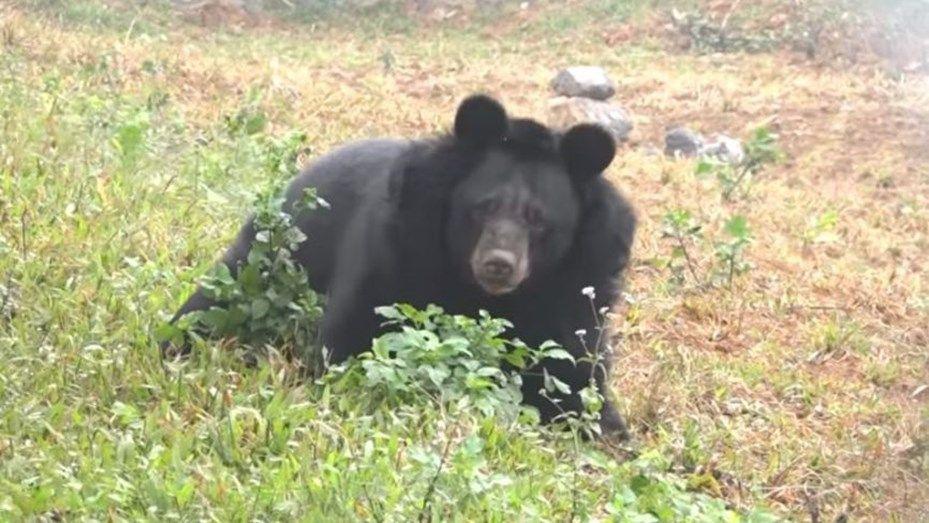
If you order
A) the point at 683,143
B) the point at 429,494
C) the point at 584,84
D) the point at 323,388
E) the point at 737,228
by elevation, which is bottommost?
the point at 683,143

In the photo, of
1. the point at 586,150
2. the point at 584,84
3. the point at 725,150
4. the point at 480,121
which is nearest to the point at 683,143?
the point at 725,150

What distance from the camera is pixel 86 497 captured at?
3309 millimetres

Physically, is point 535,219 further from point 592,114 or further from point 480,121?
point 592,114

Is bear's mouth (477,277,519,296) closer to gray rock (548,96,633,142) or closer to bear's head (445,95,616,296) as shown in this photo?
bear's head (445,95,616,296)

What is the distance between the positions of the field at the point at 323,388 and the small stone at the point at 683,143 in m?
1.15

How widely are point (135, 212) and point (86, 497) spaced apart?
9.77 ft

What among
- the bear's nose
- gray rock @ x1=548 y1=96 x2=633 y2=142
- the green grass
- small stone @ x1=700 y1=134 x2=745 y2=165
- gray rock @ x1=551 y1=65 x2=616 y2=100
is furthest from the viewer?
gray rock @ x1=551 y1=65 x2=616 y2=100

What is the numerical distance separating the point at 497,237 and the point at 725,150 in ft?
35.5

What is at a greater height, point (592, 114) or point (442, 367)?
point (442, 367)

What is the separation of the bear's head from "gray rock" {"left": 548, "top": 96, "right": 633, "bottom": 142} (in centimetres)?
1148

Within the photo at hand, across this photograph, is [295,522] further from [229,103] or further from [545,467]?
[229,103]

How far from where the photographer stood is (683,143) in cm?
1592

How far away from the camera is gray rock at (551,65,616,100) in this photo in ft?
63.7

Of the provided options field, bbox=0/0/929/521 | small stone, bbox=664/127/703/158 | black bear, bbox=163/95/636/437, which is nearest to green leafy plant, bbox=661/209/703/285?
field, bbox=0/0/929/521
